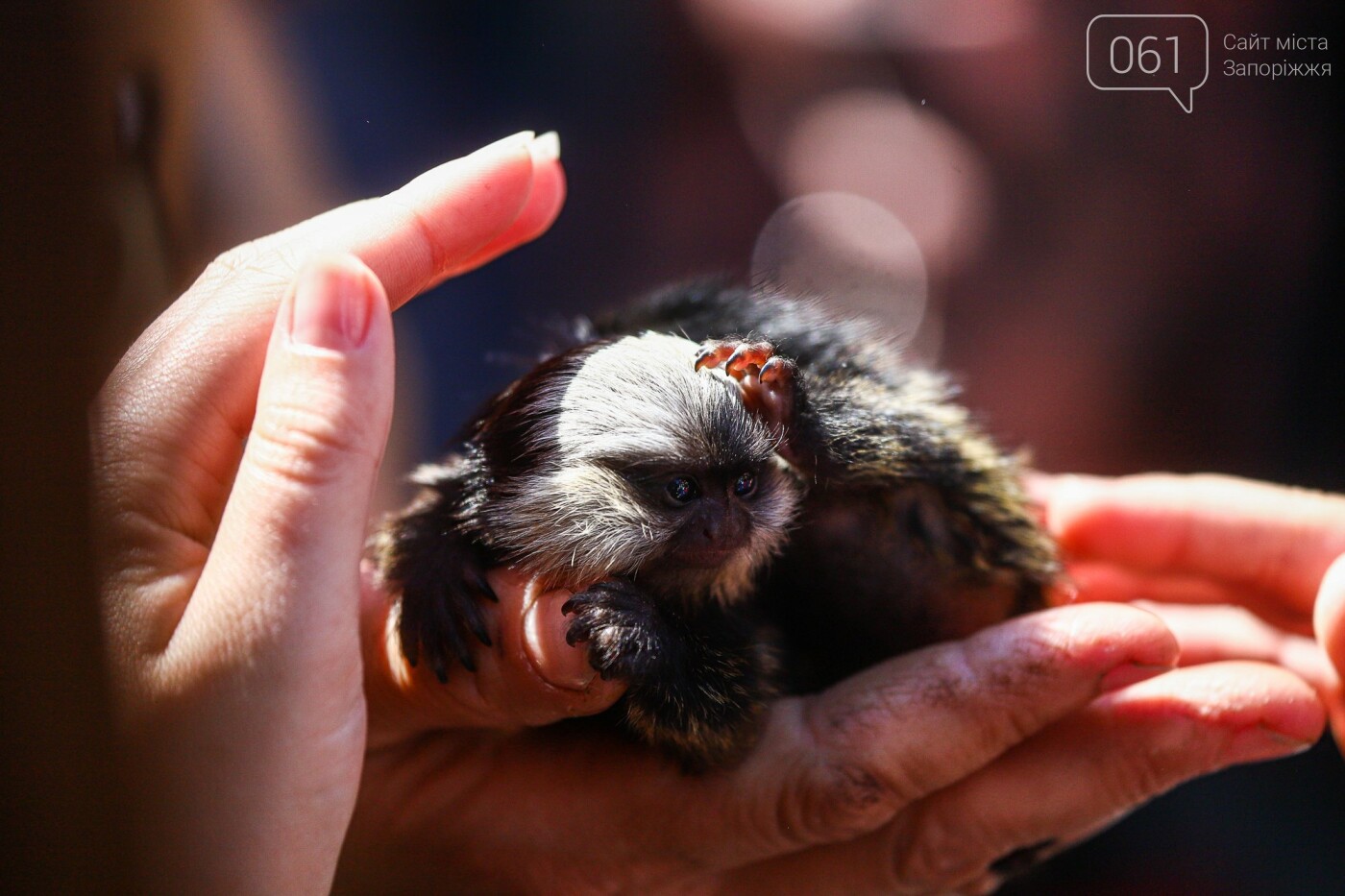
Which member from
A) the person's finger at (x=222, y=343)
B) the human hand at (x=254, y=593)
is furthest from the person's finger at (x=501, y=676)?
the person's finger at (x=222, y=343)

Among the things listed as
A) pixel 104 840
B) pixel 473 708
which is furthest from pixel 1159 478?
pixel 104 840

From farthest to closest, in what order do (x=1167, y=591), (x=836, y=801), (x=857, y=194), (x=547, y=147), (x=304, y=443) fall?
(x=1167, y=591)
(x=857, y=194)
(x=547, y=147)
(x=836, y=801)
(x=304, y=443)

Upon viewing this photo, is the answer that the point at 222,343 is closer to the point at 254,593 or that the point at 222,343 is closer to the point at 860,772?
the point at 254,593

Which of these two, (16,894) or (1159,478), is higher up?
(16,894)

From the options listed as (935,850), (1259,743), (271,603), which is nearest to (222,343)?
(271,603)

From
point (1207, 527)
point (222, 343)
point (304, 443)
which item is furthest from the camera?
point (1207, 527)

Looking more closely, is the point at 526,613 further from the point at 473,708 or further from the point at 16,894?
the point at 16,894

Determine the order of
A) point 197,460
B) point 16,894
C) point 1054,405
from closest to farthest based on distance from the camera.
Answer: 1. point 16,894
2. point 197,460
3. point 1054,405

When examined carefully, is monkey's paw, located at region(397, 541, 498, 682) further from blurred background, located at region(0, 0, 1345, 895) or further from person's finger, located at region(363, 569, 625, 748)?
blurred background, located at region(0, 0, 1345, 895)
